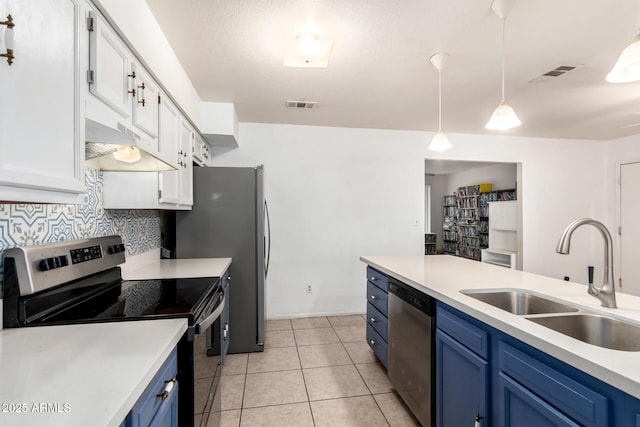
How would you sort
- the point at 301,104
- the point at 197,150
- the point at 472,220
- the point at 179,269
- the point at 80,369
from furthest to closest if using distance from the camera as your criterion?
1. the point at 472,220
2. the point at 301,104
3. the point at 197,150
4. the point at 179,269
5. the point at 80,369

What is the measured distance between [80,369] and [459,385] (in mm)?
1519

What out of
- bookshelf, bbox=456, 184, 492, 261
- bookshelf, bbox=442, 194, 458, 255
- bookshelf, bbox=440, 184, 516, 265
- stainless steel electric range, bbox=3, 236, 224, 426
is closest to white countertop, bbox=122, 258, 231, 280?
stainless steel electric range, bbox=3, 236, 224, 426

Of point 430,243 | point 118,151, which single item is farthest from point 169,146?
point 430,243

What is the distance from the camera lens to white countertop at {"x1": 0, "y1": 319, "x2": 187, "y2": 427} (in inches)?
25.5

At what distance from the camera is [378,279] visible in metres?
2.53

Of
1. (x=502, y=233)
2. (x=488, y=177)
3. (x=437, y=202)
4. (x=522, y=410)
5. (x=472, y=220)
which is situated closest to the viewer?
(x=522, y=410)

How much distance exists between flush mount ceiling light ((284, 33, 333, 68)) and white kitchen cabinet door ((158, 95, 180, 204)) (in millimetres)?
879

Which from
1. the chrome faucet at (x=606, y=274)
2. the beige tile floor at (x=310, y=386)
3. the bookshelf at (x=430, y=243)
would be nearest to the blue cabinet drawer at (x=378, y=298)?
the beige tile floor at (x=310, y=386)

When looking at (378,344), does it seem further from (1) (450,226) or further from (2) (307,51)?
(1) (450,226)

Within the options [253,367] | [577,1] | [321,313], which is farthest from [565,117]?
[253,367]

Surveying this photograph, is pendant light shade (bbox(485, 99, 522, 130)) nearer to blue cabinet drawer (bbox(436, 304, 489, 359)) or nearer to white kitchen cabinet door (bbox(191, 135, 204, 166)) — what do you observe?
blue cabinet drawer (bbox(436, 304, 489, 359))

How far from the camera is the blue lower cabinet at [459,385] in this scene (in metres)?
1.32

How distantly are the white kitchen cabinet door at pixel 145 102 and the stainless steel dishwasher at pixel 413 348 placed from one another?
1806 mm

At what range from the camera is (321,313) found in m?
3.97
